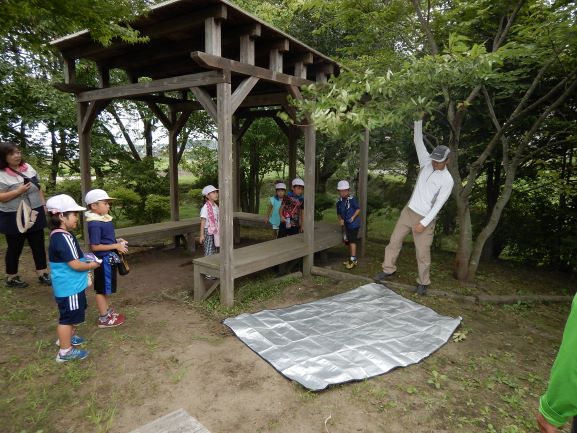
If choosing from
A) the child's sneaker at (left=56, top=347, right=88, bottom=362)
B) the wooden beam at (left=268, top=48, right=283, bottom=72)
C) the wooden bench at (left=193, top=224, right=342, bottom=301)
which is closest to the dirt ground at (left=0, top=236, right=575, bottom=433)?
the child's sneaker at (left=56, top=347, right=88, bottom=362)

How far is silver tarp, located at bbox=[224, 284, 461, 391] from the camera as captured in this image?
327 cm

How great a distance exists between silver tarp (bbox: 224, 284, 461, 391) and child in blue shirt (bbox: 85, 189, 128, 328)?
4.27 ft

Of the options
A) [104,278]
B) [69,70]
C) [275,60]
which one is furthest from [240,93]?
[69,70]

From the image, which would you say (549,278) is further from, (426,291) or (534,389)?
(534,389)

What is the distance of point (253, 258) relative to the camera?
4.91 m

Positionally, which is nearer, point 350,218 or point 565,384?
point 565,384

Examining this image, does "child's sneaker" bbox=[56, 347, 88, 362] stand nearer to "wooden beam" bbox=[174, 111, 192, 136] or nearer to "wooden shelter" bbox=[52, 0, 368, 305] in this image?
"wooden shelter" bbox=[52, 0, 368, 305]

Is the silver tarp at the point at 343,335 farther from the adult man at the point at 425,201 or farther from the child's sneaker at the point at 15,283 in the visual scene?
the child's sneaker at the point at 15,283

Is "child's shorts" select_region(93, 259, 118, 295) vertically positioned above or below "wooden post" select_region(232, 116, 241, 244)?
below

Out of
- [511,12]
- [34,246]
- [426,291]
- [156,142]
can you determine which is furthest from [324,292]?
[156,142]

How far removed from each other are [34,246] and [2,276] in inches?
44.5

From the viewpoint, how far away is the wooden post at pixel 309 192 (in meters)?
5.57

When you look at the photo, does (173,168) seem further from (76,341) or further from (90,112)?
(76,341)

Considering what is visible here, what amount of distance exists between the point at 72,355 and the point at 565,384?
11.6ft
